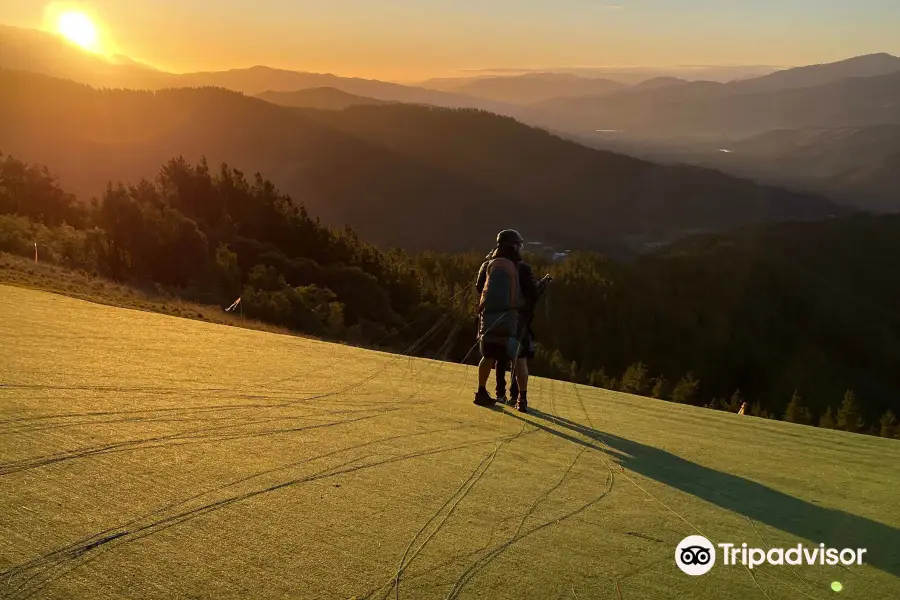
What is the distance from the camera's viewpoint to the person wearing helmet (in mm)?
7363

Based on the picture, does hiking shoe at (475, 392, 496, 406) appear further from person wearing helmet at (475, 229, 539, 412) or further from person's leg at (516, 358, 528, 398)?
person's leg at (516, 358, 528, 398)

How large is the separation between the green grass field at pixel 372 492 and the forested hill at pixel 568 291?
116 inches

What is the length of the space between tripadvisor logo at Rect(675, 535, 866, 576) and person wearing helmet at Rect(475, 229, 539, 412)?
3.59 metres

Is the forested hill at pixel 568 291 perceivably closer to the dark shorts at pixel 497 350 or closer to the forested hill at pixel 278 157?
the dark shorts at pixel 497 350

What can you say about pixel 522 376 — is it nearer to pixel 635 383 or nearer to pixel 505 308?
pixel 505 308

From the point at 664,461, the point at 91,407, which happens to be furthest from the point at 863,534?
the point at 91,407

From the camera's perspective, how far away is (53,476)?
3834mm

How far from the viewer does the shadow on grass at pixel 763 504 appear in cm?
411

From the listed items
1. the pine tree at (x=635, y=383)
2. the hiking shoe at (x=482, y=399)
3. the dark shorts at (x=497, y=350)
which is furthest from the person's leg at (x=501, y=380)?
the pine tree at (x=635, y=383)

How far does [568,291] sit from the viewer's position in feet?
203

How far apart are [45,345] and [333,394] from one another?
10.2 ft

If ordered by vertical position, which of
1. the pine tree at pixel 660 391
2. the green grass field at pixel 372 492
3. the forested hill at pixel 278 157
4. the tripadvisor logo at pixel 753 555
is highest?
the forested hill at pixel 278 157

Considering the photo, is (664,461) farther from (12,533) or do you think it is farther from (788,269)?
(788,269)

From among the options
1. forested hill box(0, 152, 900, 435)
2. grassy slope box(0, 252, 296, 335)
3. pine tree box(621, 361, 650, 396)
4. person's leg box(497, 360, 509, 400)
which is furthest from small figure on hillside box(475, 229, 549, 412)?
pine tree box(621, 361, 650, 396)
